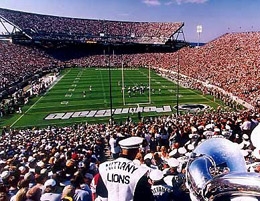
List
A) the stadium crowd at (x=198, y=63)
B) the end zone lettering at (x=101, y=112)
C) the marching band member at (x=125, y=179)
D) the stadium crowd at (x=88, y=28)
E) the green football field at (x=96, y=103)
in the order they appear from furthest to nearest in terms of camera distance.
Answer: the stadium crowd at (x=88, y=28), the stadium crowd at (x=198, y=63), the end zone lettering at (x=101, y=112), the green football field at (x=96, y=103), the marching band member at (x=125, y=179)

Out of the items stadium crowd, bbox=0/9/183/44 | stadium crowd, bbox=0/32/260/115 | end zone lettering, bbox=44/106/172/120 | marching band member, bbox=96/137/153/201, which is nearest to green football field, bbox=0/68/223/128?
end zone lettering, bbox=44/106/172/120

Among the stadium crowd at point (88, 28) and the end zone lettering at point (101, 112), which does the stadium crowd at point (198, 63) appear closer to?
the end zone lettering at point (101, 112)

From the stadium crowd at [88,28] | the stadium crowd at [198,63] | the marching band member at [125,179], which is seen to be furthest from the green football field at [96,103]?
the stadium crowd at [88,28]

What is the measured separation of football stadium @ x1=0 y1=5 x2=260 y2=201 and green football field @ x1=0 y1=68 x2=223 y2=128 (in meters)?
0.06

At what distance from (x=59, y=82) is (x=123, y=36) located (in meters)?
28.3

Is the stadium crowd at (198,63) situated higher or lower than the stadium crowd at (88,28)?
lower

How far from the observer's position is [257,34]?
35750 millimetres

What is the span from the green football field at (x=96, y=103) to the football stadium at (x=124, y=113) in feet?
0.19

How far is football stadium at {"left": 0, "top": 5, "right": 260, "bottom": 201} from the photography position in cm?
205

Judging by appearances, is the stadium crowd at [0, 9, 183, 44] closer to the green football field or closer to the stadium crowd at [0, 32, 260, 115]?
the stadium crowd at [0, 32, 260, 115]

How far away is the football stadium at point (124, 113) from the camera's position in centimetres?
205

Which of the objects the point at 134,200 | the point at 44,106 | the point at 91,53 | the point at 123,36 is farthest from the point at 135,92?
the point at 123,36

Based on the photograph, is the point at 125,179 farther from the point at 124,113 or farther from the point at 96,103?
the point at 96,103

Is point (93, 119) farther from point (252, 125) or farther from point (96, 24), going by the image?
point (96, 24)
